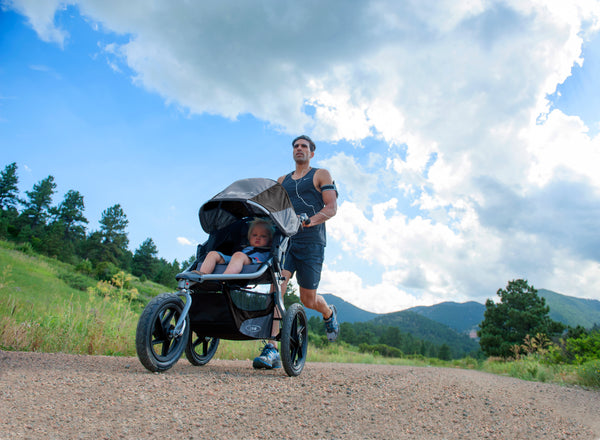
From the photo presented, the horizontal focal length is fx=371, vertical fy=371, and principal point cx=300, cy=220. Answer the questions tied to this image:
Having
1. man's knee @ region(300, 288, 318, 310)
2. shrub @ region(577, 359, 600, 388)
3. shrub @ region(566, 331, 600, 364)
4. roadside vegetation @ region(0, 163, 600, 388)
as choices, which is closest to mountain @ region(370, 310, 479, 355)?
roadside vegetation @ region(0, 163, 600, 388)

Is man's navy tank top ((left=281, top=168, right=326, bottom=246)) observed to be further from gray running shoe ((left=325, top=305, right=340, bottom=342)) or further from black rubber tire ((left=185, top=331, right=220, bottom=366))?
black rubber tire ((left=185, top=331, right=220, bottom=366))

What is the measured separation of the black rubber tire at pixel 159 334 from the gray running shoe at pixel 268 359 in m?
0.97

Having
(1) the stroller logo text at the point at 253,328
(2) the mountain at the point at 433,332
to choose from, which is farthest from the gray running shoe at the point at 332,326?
(2) the mountain at the point at 433,332

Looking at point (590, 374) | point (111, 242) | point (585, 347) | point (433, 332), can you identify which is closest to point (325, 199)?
point (590, 374)

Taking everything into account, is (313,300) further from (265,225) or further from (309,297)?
(265,225)

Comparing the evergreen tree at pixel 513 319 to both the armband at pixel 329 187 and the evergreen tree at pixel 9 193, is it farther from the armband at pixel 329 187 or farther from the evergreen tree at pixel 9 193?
the evergreen tree at pixel 9 193

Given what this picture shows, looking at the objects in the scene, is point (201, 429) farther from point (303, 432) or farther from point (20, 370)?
point (20, 370)

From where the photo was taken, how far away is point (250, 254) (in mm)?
3883

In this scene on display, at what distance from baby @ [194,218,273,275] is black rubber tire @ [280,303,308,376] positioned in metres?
0.63

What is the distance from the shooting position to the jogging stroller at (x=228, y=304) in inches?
126

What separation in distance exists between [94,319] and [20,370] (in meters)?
2.30

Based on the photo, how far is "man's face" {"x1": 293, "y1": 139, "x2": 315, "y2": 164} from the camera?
16.4ft

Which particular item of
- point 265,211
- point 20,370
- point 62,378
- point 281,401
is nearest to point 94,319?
point 20,370

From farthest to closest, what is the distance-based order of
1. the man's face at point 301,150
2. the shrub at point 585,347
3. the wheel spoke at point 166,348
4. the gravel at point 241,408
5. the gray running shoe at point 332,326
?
1. the shrub at point 585,347
2. the gray running shoe at point 332,326
3. the man's face at point 301,150
4. the wheel spoke at point 166,348
5. the gravel at point 241,408
